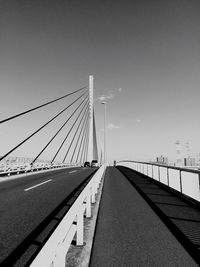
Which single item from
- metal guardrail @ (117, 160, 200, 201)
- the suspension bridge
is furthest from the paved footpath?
metal guardrail @ (117, 160, 200, 201)

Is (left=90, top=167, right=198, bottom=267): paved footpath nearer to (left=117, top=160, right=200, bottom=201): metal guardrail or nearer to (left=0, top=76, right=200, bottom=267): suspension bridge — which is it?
(left=0, top=76, right=200, bottom=267): suspension bridge

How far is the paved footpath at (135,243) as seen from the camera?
3.47 metres

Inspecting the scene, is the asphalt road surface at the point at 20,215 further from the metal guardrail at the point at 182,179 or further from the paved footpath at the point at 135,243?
the metal guardrail at the point at 182,179

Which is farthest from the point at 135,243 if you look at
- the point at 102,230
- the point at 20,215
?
the point at 20,215

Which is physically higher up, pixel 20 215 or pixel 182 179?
pixel 182 179

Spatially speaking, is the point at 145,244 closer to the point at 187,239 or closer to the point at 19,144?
the point at 187,239

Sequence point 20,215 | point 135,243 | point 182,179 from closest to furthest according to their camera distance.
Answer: point 135,243
point 20,215
point 182,179

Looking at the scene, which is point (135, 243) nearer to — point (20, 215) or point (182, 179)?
point (20, 215)

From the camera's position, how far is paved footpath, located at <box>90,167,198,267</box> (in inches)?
137

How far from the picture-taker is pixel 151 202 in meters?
8.07

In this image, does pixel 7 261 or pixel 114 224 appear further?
pixel 114 224

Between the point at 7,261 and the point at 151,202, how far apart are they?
5856 mm

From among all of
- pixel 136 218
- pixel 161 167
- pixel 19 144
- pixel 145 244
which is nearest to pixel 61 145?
pixel 19 144

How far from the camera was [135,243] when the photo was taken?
4.17 m
